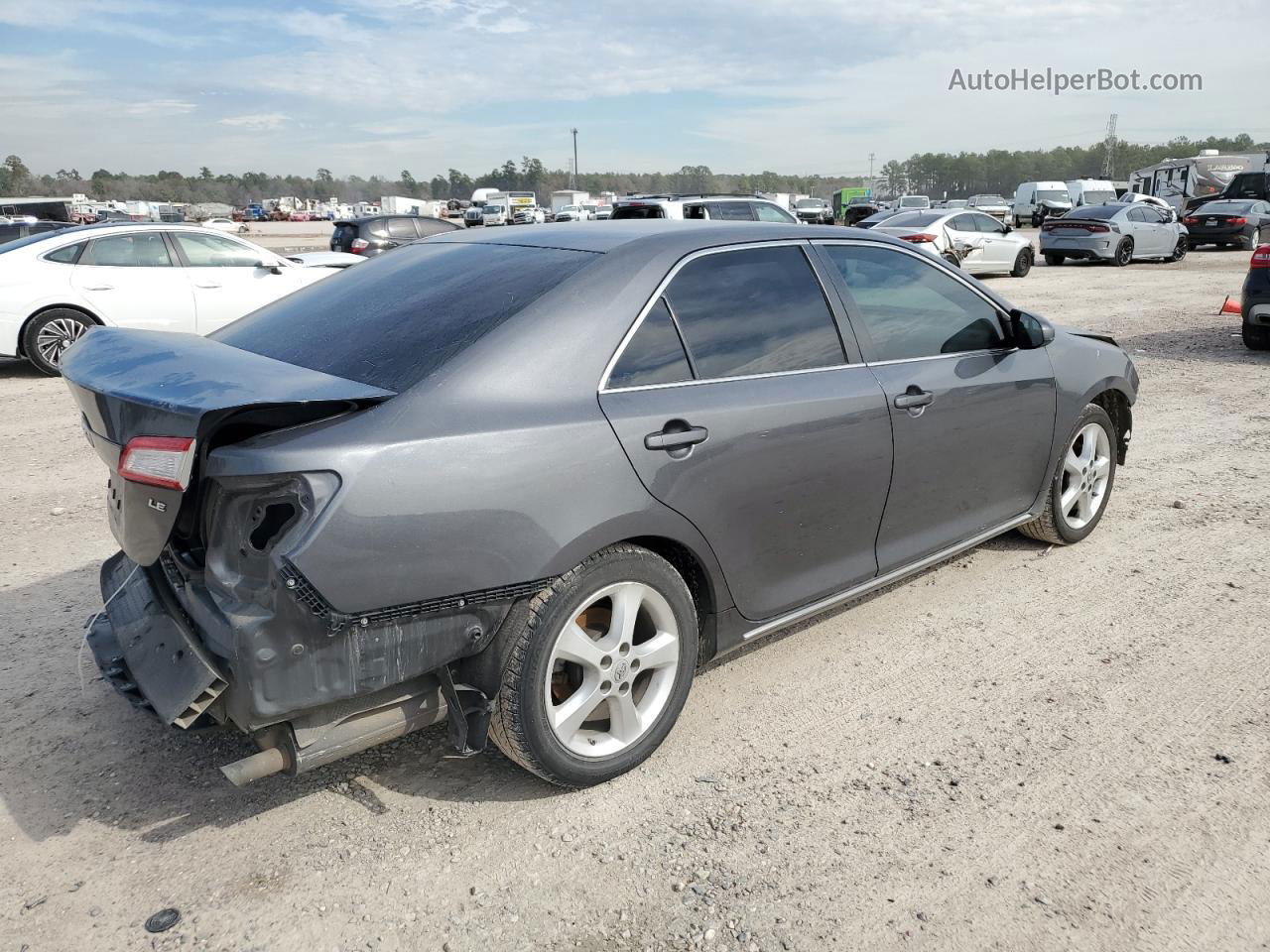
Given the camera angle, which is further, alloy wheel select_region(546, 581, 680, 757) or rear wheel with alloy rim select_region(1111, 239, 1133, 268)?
rear wheel with alloy rim select_region(1111, 239, 1133, 268)

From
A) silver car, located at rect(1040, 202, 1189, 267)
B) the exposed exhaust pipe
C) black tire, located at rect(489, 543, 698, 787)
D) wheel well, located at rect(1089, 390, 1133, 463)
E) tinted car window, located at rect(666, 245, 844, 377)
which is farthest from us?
silver car, located at rect(1040, 202, 1189, 267)

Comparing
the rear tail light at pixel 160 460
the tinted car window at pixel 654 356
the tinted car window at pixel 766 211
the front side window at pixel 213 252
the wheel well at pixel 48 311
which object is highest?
the tinted car window at pixel 766 211

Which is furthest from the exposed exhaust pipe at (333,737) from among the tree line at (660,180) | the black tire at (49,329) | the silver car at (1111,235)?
the tree line at (660,180)

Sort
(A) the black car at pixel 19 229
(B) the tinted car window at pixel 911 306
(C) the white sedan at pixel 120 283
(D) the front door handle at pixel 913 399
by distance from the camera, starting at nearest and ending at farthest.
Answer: (D) the front door handle at pixel 913 399, (B) the tinted car window at pixel 911 306, (C) the white sedan at pixel 120 283, (A) the black car at pixel 19 229

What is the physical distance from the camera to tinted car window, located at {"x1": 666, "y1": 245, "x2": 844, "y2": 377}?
3207 millimetres

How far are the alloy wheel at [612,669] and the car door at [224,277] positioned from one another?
879 cm

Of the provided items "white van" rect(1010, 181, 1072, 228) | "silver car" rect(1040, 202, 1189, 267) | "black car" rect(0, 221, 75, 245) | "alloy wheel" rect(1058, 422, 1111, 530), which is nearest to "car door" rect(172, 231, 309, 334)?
"alloy wheel" rect(1058, 422, 1111, 530)

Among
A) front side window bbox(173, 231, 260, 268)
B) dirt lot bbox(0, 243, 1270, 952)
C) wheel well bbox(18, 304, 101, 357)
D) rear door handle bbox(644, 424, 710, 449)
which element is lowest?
dirt lot bbox(0, 243, 1270, 952)

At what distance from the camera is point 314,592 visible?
7.69 ft

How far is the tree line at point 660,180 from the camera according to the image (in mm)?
127500

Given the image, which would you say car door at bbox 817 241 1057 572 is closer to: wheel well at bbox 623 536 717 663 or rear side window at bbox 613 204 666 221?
wheel well at bbox 623 536 717 663

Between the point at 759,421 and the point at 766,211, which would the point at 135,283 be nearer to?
the point at 759,421

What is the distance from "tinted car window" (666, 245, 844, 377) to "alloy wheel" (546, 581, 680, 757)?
81 centimetres

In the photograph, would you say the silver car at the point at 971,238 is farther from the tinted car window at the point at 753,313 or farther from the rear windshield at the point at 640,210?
the tinted car window at the point at 753,313
